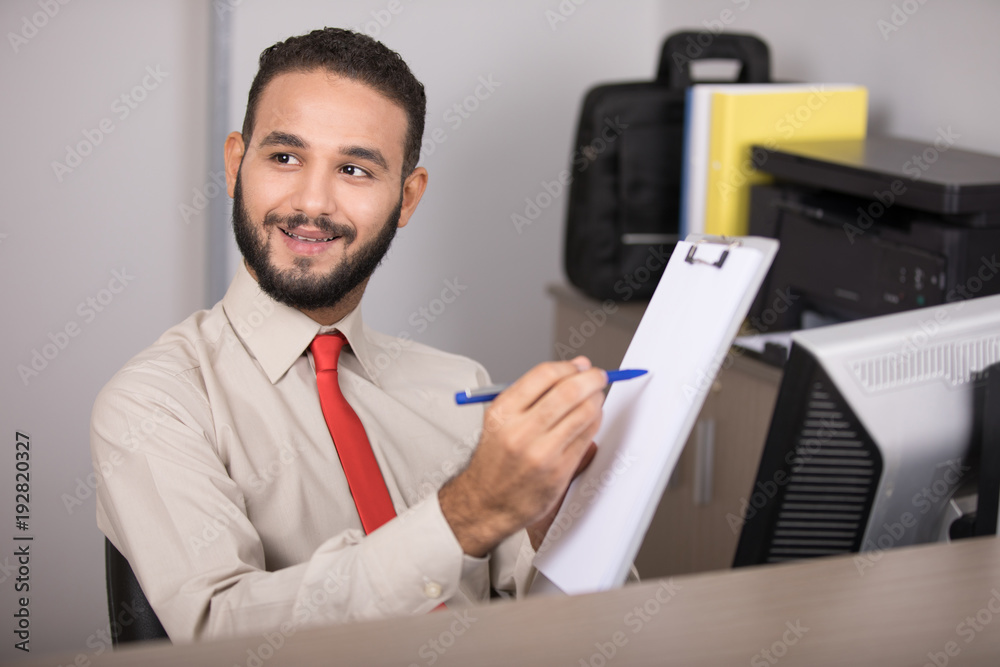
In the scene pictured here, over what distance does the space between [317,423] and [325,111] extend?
393mm

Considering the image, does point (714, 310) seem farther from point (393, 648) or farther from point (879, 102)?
point (879, 102)

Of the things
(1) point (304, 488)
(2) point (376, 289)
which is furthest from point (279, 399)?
(2) point (376, 289)

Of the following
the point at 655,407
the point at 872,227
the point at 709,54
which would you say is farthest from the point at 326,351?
the point at 709,54

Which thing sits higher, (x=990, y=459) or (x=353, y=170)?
(x=353, y=170)

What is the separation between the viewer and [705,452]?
2104 millimetres

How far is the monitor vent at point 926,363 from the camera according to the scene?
79cm

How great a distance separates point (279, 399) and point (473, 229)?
1656 mm

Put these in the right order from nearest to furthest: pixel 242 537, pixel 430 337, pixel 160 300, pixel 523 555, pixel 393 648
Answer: pixel 393 648
pixel 242 537
pixel 523 555
pixel 160 300
pixel 430 337

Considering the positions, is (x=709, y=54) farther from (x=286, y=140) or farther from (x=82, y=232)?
(x=82, y=232)

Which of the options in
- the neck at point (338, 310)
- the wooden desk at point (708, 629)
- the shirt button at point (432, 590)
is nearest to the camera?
the wooden desk at point (708, 629)

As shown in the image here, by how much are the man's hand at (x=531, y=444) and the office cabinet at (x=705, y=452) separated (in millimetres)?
1144

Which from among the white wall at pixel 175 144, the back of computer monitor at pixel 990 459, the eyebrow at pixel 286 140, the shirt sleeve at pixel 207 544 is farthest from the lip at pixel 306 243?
the white wall at pixel 175 144

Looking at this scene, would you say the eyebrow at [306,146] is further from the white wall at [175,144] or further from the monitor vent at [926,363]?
the white wall at [175,144]

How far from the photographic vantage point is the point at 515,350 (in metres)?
2.91
